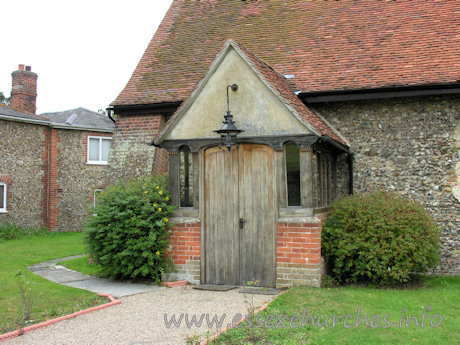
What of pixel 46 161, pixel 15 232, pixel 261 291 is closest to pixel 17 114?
pixel 46 161

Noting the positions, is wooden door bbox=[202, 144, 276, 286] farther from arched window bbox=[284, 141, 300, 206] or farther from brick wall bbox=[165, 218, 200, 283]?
arched window bbox=[284, 141, 300, 206]

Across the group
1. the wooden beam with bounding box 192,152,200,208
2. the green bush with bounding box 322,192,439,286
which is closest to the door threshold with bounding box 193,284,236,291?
the wooden beam with bounding box 192,152,200,208

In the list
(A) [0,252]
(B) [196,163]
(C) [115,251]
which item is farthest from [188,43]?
(A) [0,252]

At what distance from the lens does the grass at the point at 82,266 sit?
36.1 feet

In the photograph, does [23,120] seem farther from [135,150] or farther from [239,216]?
[239,216]

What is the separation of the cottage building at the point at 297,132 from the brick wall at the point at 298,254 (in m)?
0.02

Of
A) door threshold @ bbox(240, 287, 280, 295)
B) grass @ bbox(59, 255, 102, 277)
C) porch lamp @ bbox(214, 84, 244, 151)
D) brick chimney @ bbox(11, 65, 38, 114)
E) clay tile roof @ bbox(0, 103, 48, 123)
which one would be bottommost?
door threshold @ bbox(240, 287, 280, 295)

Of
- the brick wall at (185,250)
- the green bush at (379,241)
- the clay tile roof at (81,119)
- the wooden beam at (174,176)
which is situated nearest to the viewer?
the green bush at (379,241)

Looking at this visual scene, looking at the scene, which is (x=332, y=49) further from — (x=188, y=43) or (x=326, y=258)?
(x=326, y=258)

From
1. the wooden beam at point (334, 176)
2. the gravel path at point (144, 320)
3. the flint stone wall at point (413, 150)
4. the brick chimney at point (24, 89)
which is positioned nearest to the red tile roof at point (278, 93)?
the wooden beam at point (334, 176)

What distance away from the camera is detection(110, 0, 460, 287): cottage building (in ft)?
30.2

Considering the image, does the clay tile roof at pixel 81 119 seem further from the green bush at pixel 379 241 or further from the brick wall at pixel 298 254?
the green bush at pixel 379 241

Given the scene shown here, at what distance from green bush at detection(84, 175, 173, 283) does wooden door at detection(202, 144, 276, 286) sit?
924mm

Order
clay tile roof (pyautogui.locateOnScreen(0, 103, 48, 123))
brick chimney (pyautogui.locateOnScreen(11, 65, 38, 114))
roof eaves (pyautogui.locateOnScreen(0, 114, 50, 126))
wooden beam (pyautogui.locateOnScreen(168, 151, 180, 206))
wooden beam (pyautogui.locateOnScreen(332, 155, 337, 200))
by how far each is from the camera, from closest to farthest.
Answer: wooden beam (pyautogui.locateOnScreen(168, 151, 180, 206)), wooden beam (pyautogui.locateOnScreen(332, 155, 337, 200)), roof eaves (pyautogui.locateOnScreen(0, 114, 50, 126)), clay tile roof (pyautogui.locateOnScreen(0, 103, 48, 123)), brick chimney (pyautogui.locateOnScreen(11, 65, 38, 114))
